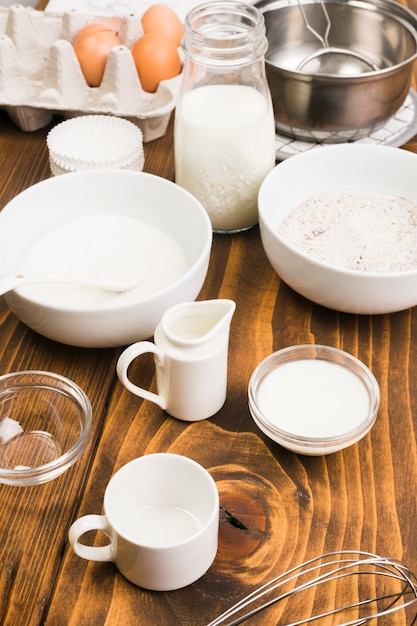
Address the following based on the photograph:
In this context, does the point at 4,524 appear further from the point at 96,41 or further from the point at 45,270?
the point at 96,41

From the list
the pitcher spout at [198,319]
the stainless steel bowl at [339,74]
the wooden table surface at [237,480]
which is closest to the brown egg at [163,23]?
the stainless steel bowl at [339,74]

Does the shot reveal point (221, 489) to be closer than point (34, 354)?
Yes

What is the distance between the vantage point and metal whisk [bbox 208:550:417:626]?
664 millimetres

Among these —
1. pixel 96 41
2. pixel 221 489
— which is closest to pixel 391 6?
pixel 96 41

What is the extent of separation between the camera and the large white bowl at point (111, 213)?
85 cm

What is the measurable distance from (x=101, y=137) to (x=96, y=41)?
8.5 inches

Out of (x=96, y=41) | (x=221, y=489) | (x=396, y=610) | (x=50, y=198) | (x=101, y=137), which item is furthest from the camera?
(x=96, y=41)

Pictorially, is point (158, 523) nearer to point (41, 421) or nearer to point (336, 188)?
point (41, 421)

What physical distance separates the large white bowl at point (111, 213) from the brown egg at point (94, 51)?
1.10ft

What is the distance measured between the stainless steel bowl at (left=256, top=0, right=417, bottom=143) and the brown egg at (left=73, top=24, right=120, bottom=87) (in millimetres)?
267

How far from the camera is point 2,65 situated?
1297 mm

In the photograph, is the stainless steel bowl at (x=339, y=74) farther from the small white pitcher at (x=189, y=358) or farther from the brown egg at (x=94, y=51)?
the small white pitcher at (x=189, y=358)

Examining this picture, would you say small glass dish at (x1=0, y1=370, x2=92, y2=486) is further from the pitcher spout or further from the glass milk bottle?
the glass milk bottle

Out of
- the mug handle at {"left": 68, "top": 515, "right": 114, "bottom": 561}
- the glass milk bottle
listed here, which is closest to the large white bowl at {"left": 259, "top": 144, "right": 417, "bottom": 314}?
the glass milk bottle
